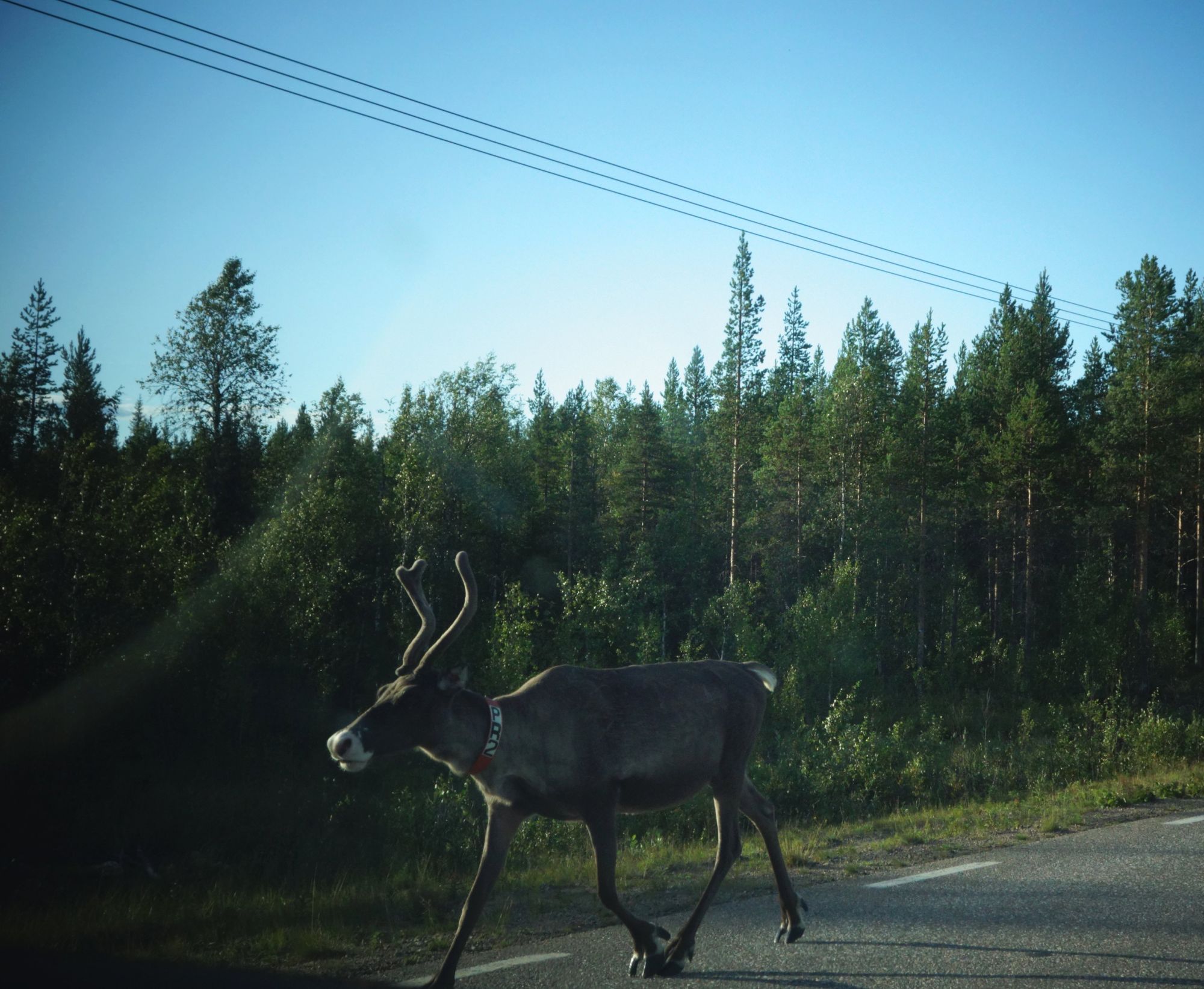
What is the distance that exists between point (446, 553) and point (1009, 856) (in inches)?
1141

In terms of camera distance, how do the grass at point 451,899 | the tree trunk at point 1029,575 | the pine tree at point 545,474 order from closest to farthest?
the grass at point 451,899 → the tree trunk at point 1029,575 → the pine tree at point 545,474

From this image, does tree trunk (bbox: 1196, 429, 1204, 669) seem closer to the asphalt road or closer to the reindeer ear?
the asphalt road

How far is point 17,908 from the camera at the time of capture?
8.69 m

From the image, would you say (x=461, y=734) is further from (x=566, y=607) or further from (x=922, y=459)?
(x=922, y=459)

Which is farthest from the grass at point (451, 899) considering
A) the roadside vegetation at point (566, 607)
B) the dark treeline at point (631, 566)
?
the dark treeline at point (631, 566)

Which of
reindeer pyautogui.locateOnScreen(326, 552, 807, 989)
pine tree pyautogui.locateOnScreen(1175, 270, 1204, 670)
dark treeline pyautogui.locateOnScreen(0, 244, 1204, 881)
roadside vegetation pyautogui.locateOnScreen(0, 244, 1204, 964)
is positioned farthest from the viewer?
pine tree pyautogui.locateOnScreen(1175, 270, 1204, 670)

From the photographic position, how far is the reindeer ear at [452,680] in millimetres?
4980

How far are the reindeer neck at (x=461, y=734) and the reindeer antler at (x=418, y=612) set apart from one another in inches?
12.9

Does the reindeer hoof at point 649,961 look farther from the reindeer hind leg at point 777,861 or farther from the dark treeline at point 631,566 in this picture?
the dark treeline at point 631,566

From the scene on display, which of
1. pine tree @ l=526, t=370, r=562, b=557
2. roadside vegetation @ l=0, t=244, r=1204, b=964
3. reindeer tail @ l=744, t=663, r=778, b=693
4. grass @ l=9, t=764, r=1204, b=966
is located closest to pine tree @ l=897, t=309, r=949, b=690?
roadside vegetation @ l=0, t=244, r=1204, b=964

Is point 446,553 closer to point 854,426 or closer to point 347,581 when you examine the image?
point 347,581

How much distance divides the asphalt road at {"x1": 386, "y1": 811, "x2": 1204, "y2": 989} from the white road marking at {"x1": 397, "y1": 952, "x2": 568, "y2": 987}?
0.04 ft

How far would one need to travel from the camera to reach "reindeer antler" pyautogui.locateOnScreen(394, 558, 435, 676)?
5219 mm

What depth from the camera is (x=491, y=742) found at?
511cm
